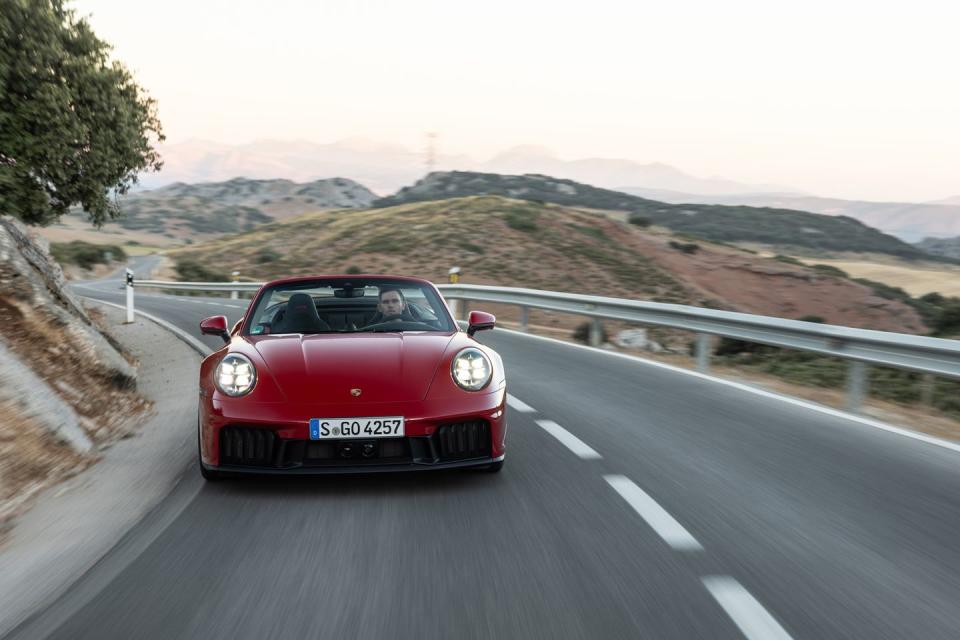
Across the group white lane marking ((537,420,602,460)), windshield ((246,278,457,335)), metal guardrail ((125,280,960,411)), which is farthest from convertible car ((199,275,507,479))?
metal guardrail ((125,280,960,411))

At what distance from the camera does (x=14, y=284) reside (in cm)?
878

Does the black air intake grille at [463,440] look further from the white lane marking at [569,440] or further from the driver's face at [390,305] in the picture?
the driver's face at [390,305]

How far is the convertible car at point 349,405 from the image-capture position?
199 inches

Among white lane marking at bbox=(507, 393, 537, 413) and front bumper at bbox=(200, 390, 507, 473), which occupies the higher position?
front bumper at bbox=(200, 390, 507, 473)

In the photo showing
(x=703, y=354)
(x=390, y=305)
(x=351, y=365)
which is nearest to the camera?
(x=351, y=365)

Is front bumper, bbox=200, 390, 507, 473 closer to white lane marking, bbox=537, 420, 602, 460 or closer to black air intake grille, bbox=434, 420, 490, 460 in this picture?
black air intake grille, bbox=434, 420, 490, 460

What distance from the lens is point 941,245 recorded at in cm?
16988

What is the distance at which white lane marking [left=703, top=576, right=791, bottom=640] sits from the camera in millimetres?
3239

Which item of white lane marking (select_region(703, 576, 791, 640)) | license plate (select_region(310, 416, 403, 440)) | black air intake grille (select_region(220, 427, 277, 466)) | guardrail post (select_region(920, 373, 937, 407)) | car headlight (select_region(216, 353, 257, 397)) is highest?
car headlight (select_region(216, 353, 257, 397))

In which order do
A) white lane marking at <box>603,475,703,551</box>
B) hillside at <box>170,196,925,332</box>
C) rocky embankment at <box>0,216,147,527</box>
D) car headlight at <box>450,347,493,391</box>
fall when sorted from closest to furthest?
white lane marking at <box>603,475,703,551</box>, car headlight at <box>450,347,493,391</box>, rocky embankment at <box>0,216,147,527</box>, hillside at <box>170,196,925,332</box>

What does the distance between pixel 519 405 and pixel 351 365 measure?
3.35 metres

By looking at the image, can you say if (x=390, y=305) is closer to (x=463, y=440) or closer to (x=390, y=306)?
(x=390, y=306)

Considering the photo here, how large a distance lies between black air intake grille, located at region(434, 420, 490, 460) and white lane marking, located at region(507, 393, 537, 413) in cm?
283

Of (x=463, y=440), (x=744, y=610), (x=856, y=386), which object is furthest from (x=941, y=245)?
(x=744, y=610)
